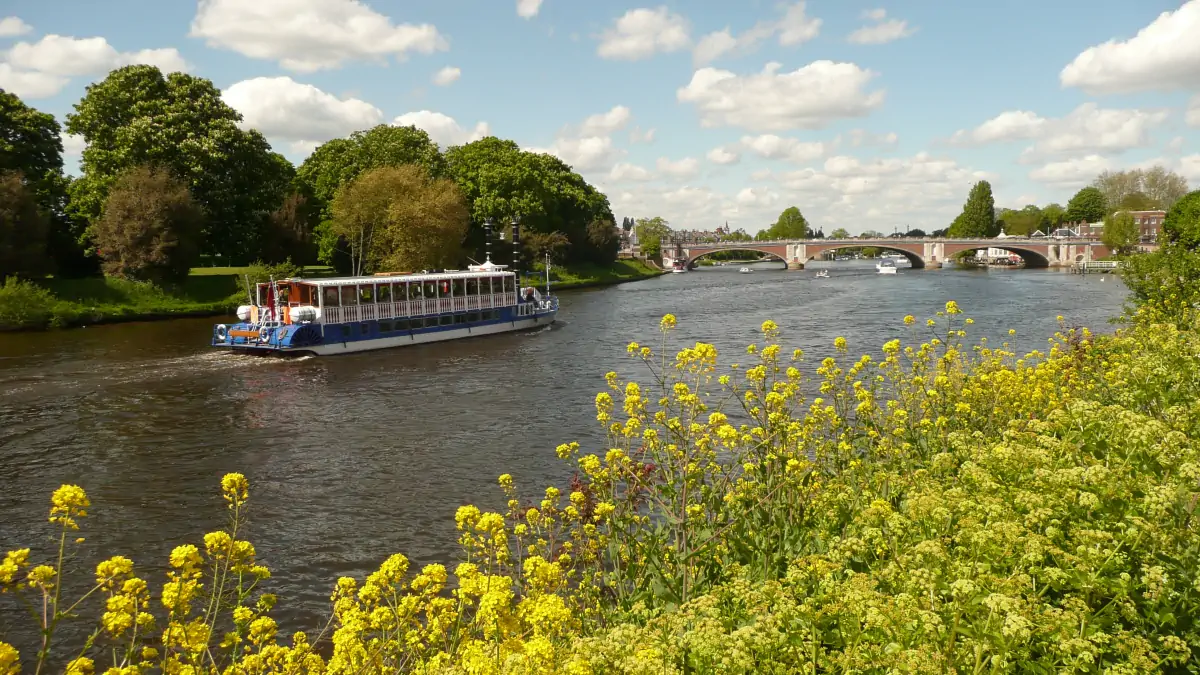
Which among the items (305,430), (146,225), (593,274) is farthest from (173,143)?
(593,274)

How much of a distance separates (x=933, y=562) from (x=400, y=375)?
100 ft

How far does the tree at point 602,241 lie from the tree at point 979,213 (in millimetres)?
101657

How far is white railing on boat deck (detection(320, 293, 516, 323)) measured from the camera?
40.0 metres

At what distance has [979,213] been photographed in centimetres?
17538

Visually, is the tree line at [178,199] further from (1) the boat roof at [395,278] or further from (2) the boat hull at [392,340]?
(2) the boat hull at [392,340]

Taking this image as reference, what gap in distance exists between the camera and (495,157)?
89625 mm

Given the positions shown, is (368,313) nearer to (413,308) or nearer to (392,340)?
(392,340)

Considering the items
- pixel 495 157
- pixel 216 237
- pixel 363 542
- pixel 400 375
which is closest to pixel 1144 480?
pixel 363 542

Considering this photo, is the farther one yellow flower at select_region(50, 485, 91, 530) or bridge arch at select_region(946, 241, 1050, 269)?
bridge arch at select_region(946, 241, 1050, 269)

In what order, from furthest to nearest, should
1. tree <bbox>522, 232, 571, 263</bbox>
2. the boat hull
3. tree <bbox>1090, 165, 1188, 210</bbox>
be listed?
tree <bbox>1090, 165, 1188, 210</bbox> < tree <bbox>522, 232, 571, 263</bbox> < the boat hull

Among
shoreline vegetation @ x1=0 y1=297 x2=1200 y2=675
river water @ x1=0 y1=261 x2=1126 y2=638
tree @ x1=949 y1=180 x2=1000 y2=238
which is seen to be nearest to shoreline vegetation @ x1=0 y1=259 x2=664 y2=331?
river water @ x1=0 y1=261 x2=1126 y2=638

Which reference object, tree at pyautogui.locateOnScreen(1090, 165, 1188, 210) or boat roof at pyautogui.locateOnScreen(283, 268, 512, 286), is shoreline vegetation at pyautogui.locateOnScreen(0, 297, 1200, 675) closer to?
boat roof at pyautogui.locateOnScreen(283, 268, 512, 286)

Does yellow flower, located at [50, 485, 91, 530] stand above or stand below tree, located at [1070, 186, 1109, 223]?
below

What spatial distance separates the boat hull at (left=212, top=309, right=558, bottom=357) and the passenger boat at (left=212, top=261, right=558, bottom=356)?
5 cm
